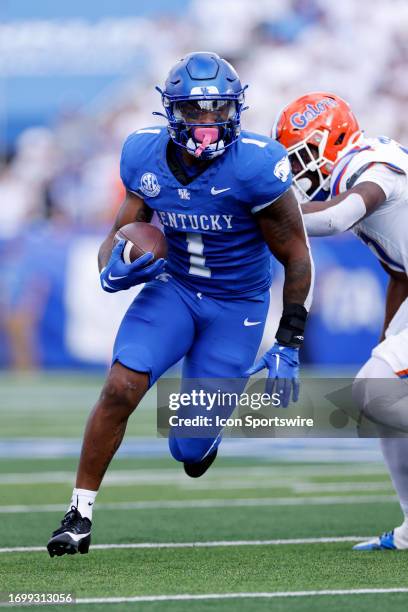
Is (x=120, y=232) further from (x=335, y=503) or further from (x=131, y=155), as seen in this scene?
(x=335, y=503)

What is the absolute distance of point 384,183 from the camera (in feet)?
13.5

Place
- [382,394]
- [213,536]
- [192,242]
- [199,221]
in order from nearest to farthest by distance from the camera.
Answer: [382,394]
[199,221]
[192,242]
[213,536]

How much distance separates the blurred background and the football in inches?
289

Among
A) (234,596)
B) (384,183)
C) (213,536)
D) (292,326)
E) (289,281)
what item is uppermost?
(384,183)

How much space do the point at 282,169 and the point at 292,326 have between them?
51 cm

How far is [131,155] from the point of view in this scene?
4199 millimetres

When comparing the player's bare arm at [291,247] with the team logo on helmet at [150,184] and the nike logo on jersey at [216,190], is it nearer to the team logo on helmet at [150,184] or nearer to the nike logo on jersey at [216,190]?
the nike logo on jersey at [216,190]

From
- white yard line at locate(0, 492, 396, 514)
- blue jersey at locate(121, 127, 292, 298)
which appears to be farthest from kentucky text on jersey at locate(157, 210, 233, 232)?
white yard line at locate(0, 492, 396, 514)

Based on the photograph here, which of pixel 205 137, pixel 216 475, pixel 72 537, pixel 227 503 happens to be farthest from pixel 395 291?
pixel 216 475

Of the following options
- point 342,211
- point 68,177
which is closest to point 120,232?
point 342,211

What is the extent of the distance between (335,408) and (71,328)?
7.98 m

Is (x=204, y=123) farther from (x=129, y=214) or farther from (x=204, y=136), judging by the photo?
(x=129, y=214)

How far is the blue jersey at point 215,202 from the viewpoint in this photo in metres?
4.03

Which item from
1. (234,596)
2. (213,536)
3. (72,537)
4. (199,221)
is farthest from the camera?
(213,536)
